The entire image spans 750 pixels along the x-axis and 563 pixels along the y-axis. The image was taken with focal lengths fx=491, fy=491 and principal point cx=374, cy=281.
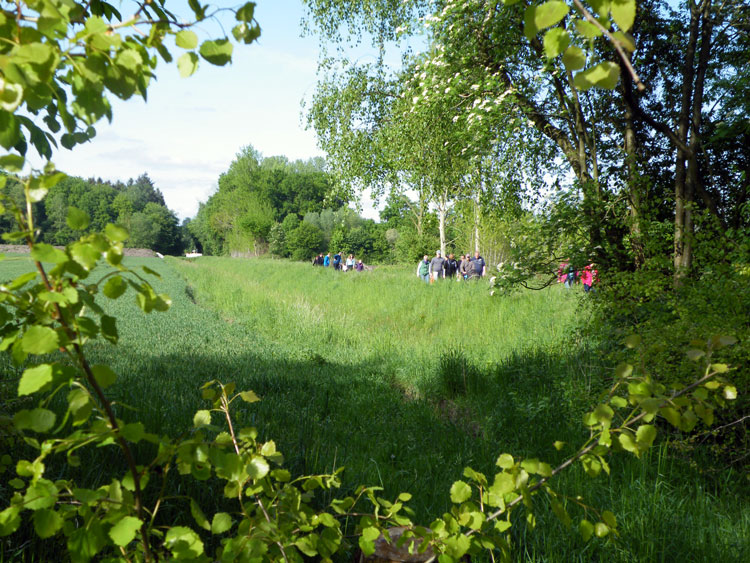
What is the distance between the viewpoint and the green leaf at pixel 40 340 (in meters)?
0.86

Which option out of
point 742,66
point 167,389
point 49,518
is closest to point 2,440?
point 49,518

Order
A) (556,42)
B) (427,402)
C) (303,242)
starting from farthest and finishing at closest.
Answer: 1. (303,242)
2. (427,402)
3. (556,42)

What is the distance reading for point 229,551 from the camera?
4.01 ft

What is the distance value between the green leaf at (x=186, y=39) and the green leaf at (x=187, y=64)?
4cm

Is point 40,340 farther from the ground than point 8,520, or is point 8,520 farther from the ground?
point 40,340

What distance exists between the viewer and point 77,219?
3.23 feet

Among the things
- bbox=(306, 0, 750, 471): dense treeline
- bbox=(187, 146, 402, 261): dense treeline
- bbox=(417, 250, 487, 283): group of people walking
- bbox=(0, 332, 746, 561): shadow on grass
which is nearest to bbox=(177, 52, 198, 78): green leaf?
bbox=(0, 332, 746, 561): shadow on grass

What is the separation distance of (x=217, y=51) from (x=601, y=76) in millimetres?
705

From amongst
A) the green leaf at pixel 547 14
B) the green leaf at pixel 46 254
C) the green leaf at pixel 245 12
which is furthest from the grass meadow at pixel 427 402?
the green leaf at pixel 547 14

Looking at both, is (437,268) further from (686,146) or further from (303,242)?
(303,242)

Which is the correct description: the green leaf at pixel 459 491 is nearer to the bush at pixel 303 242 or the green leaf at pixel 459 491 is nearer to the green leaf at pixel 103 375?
the green leaf at pixel 103 375

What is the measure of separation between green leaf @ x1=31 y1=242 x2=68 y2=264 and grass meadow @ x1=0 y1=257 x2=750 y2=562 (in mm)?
377

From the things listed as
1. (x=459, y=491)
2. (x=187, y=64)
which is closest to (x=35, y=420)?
(x=187, y=64)

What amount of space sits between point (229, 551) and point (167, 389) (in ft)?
13.0
